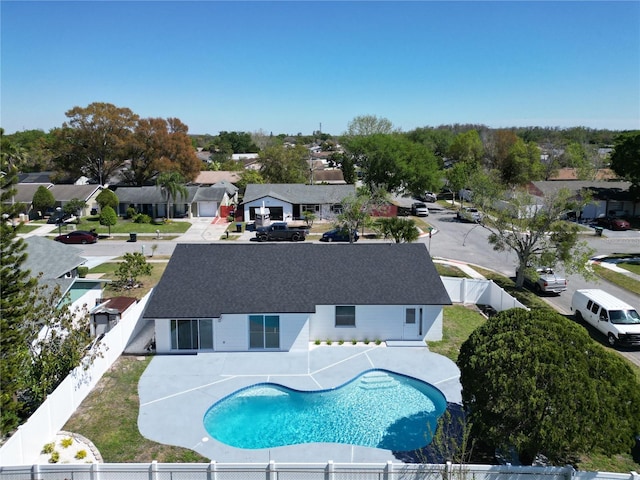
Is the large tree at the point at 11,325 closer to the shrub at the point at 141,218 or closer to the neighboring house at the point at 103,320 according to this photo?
the neighboring house at the point at 103,320

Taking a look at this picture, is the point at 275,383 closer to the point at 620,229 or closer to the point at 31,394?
the point at 31,394

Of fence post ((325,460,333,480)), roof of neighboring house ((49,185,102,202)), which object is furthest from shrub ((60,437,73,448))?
roof of neighboring house ((49,185,102,202))

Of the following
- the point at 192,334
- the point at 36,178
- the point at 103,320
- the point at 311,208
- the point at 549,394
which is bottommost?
the point at 192,334

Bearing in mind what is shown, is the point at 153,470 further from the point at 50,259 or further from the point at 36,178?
the point at 36,178

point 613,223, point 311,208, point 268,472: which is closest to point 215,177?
point 311,208

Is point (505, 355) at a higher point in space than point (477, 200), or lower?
lower

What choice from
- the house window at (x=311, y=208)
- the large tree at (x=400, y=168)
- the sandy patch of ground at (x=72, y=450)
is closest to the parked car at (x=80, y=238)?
the house window at (x=311, y=208)

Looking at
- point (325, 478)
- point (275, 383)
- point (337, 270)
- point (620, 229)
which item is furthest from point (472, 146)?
point (325, 478)
